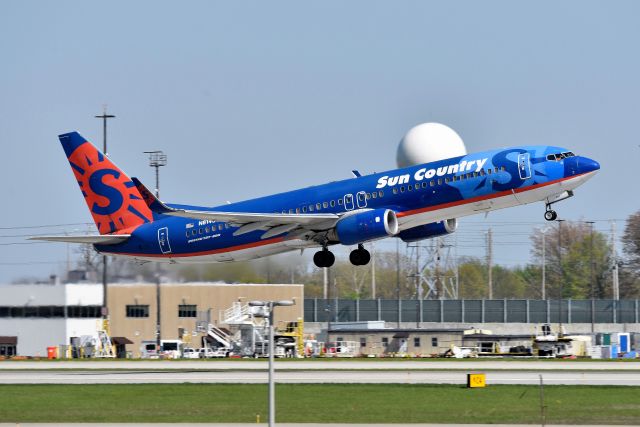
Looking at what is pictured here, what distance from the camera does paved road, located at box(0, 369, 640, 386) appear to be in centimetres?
5403

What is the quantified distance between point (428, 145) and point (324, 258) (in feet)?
80.2

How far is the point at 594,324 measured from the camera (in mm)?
130250

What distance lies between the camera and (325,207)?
6188 cm

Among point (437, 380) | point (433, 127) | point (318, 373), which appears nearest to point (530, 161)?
point (437, 380)

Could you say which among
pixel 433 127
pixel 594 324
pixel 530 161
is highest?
pixel 433 127

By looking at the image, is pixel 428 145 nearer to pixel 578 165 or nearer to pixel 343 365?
pixel 343 365

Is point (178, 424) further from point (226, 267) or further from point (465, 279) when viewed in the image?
point (465, 279)

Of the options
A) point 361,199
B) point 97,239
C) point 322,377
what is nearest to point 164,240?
point 97,239

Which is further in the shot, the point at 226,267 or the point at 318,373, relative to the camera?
the point at 226,267

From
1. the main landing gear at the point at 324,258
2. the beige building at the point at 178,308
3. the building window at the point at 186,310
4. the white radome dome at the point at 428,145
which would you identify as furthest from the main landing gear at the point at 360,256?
the building window at the point at 186,310

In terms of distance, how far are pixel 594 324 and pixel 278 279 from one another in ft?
153

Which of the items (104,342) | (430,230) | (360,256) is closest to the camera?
(430,230)

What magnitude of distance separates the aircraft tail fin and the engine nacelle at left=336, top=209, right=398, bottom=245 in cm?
1504

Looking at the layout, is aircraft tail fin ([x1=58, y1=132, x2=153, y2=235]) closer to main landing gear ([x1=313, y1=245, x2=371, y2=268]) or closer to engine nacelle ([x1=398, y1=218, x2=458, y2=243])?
main landing gear ([x1=313, y1=245, x2=371, y2=268])
